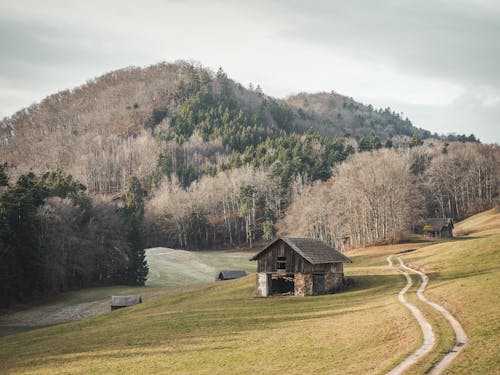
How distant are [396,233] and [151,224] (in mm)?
78295

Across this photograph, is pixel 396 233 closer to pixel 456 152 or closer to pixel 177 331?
pixel 177 331

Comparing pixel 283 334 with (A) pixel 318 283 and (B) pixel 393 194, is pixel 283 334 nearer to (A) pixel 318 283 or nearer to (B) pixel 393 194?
(A) pixel 318 283

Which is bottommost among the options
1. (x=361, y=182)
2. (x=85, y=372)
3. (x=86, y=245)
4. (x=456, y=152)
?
(x=85, y=372)

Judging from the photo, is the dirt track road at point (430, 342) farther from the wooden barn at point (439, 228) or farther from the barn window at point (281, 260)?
the wooden barn at point (439, 228)

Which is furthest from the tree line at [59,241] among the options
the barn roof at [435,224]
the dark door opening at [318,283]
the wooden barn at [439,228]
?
the wooden barn at [439,228]

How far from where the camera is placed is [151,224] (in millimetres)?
141875

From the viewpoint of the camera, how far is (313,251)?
176 ft

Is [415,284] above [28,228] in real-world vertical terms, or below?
below

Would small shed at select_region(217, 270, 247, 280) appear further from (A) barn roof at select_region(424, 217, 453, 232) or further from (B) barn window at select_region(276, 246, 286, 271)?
(A) barn roof at select_region(424, 217, 453, 232)

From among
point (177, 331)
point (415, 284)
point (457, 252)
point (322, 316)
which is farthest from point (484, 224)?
point (177, 331)

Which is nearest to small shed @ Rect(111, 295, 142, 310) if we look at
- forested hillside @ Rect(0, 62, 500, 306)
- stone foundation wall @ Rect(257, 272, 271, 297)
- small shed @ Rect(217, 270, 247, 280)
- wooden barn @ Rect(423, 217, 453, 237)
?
stone foundation wall @ Rect(257, 272, 271, 297)

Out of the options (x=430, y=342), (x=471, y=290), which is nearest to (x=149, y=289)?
(x=471, y=290)

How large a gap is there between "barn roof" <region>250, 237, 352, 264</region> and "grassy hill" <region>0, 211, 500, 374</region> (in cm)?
413

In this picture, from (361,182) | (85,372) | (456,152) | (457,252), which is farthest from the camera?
(456,152)
